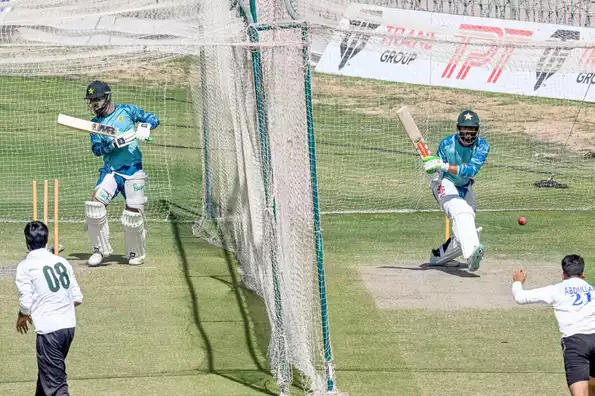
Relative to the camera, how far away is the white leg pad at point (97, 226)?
1316cm

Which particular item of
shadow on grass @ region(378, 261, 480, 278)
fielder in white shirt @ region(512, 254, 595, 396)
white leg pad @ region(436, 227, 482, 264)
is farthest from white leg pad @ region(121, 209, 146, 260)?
fielder in white shirt @ region(512, 254, 595, 396)

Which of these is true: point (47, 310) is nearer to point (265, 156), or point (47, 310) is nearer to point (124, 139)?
point (265, 156)

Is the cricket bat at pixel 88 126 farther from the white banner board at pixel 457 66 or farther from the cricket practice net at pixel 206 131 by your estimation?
the white banner board at pixel 457 66

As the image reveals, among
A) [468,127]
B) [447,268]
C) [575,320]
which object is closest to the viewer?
[575,320]

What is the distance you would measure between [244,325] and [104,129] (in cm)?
301

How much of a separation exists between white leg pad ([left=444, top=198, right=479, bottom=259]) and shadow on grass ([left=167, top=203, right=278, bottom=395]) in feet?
7.60

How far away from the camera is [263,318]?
11.7 metres

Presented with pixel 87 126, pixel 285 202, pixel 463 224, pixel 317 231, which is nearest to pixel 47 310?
pixel 317 231

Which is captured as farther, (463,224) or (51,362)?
(463,224)

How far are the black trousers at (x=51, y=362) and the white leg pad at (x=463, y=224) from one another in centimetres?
538

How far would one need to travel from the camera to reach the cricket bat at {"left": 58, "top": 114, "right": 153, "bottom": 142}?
1260 cm

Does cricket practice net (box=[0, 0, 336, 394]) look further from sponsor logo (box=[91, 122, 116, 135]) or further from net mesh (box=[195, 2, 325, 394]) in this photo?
sponsor logo (box=[91, 122, 116, 135])

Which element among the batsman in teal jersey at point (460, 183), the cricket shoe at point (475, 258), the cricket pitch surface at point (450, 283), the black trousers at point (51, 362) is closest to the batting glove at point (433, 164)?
the batsman in teal jersey at point (460, 183)

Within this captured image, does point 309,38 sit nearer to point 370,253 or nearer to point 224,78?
point 224,78
